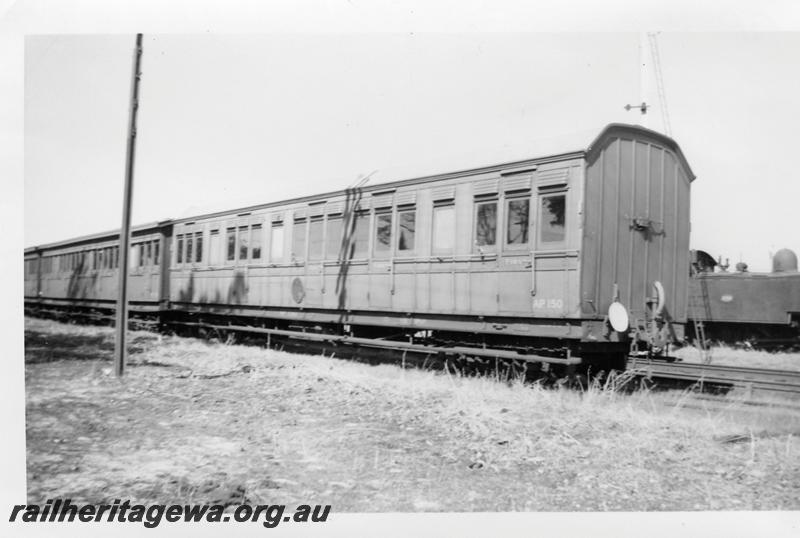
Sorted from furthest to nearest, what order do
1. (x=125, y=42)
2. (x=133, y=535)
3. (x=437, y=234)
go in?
(x=437, y=234), (x=125, y=42), (x=133, y=535)

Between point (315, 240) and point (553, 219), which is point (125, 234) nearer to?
point (315, 240)

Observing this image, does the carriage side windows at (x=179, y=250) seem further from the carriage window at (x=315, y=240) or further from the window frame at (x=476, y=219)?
the window frame at (x=476, y=219)

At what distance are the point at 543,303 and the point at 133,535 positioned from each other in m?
5.30

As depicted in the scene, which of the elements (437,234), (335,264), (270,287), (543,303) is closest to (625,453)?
(543,303)

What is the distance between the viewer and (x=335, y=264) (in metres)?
10.7

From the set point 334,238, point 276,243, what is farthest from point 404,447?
point 276,243

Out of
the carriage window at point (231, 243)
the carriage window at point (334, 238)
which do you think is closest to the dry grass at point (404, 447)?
the carriage window at point (334, 238)

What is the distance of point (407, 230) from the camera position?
30.9 feet

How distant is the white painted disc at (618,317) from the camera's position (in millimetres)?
7219

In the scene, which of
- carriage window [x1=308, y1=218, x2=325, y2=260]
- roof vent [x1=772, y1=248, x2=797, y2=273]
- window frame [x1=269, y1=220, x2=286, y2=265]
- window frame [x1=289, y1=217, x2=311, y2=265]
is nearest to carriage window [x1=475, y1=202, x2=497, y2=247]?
carriage window [x1=308, y1=218, x2=325, y2=260]

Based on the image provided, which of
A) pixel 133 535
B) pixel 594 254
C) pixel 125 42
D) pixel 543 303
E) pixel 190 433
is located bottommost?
pixel 133 535

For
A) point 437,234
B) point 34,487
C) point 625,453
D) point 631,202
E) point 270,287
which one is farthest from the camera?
point 270,287

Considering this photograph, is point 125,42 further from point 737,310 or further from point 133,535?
point 737,310

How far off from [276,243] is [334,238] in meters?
1.94
